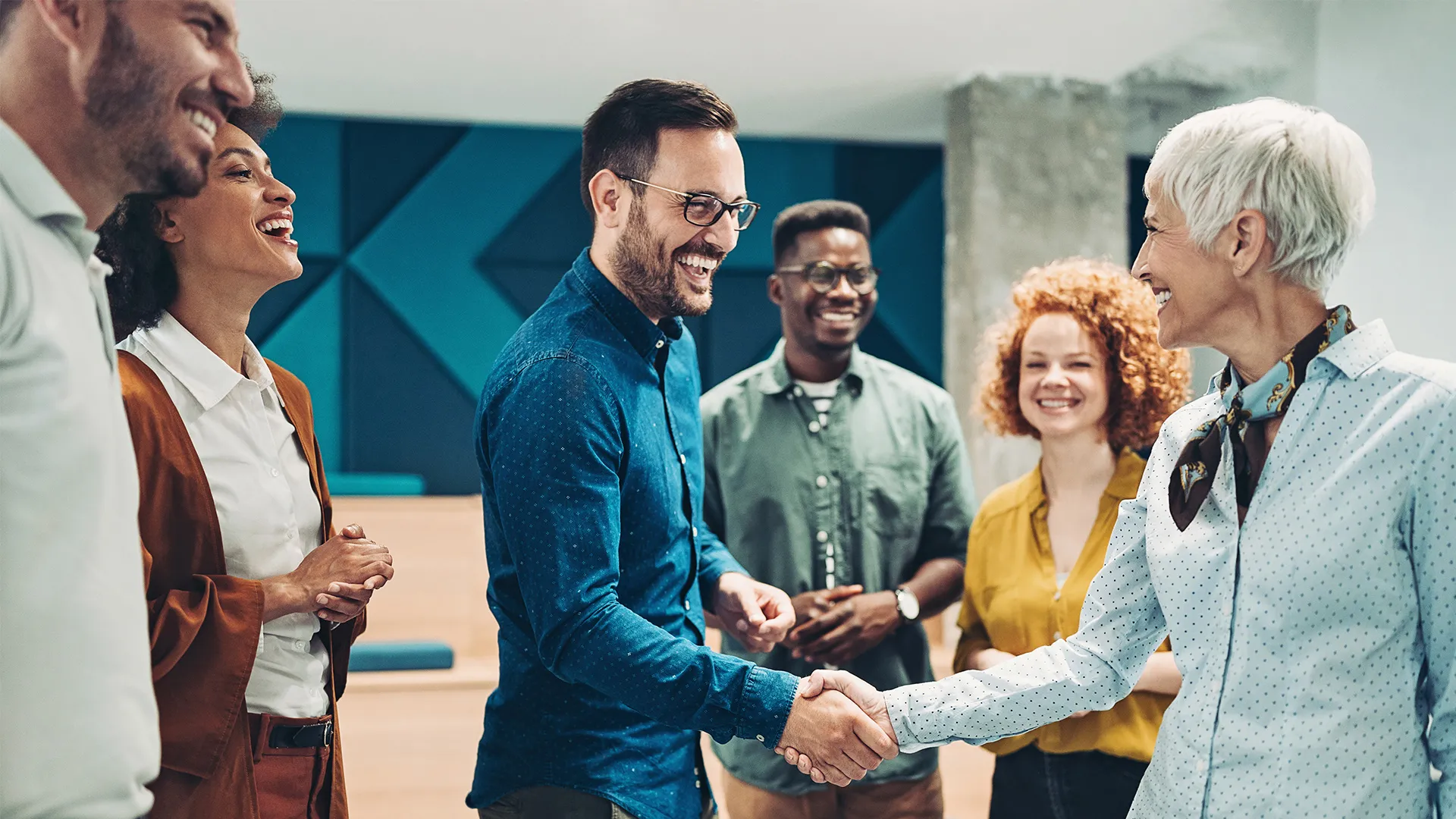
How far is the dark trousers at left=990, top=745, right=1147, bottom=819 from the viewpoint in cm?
220

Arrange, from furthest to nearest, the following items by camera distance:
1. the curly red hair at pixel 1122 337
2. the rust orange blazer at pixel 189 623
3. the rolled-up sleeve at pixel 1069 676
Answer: the curly red hair at pixel 1122 337, the rolled-up sleeve at pixel 1069 676, the rust orange blazer at pixel 189 623

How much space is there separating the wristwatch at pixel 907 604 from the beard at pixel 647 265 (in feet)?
3.20

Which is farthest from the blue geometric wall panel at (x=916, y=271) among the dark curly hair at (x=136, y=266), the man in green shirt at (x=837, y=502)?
the dark curly hair at (x=136, y=266)

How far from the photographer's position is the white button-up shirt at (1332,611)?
1.39 meters

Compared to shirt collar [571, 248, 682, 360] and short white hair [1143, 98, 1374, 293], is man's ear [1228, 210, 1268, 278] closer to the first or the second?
short white hair [1143, 98, 1374, 293]

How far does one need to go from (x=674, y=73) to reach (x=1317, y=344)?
381 centimetres

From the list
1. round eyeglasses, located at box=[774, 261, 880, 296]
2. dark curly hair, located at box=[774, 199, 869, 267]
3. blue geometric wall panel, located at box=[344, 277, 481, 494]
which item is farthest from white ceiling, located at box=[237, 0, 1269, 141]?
round eyeglasses, located at box=[774, 261, 880, 296]

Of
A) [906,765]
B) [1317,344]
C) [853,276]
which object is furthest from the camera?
[853,276]

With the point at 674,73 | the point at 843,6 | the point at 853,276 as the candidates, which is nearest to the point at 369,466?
the point at 674,73

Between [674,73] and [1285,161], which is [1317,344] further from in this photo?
[674,73]

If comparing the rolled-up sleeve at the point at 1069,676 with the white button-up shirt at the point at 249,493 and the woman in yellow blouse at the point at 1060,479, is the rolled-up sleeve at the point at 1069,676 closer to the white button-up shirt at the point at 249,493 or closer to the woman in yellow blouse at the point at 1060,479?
the woman in yellow blouse at the point at 1060,479

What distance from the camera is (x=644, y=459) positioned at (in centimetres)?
→ 183

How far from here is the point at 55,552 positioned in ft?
3.14

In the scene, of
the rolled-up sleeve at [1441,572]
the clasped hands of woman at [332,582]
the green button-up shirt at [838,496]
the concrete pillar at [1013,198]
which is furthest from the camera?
the concrete pillar at [1013,198]
